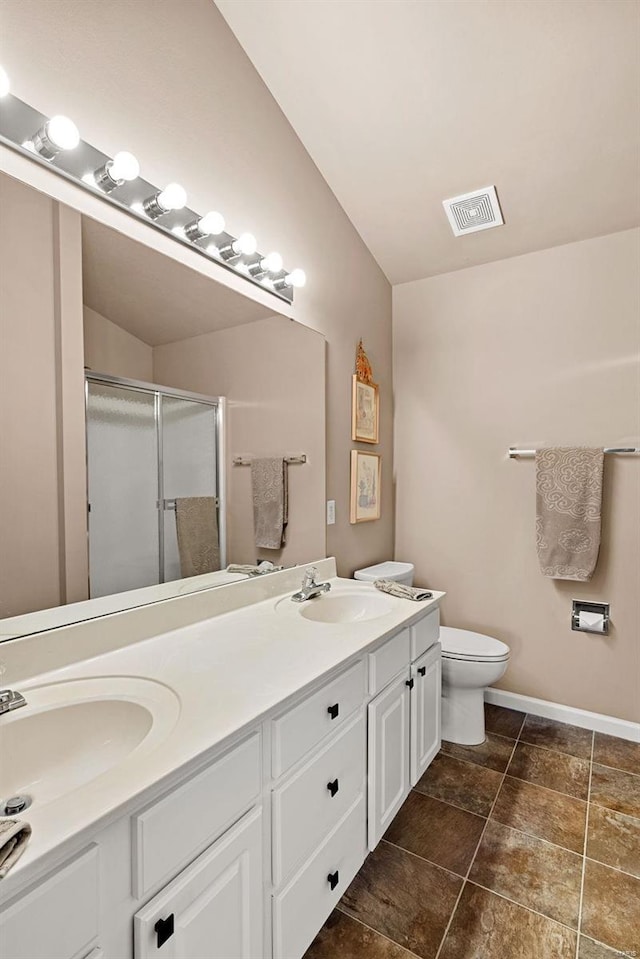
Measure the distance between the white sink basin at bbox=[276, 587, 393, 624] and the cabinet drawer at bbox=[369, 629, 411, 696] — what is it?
15cm

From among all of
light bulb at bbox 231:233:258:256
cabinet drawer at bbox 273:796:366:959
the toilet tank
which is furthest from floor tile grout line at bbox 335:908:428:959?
light bulb at bbox 231:233:258:256

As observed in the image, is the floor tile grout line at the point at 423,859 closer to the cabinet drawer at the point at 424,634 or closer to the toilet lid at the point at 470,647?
the cabinet drawer at the point at 424,634

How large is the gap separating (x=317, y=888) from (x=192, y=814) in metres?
0.60

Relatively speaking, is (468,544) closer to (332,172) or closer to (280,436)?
(280,436)

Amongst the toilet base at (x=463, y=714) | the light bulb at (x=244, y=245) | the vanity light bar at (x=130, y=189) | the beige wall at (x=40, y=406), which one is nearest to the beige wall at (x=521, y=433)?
the toilet base at (x=463, y=714)

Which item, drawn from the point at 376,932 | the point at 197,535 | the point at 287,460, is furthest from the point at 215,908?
the point at 287,460

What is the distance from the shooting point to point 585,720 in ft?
7.71

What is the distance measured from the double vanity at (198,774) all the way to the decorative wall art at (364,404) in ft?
3.45

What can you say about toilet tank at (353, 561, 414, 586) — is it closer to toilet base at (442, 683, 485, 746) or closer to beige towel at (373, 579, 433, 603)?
beige towel at (373, 579, 433, 603)

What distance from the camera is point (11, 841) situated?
58cm

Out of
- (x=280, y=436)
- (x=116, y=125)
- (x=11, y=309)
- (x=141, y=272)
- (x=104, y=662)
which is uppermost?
(x=116, y=125)

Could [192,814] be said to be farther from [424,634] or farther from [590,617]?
[590,617]

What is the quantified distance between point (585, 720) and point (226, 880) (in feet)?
6.95

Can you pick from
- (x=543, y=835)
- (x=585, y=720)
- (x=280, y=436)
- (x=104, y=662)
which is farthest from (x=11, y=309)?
(x=585, y=720)
